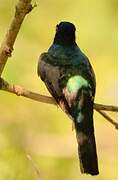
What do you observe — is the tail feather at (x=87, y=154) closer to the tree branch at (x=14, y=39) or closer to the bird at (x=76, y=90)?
the bird at (x=76, y=90)

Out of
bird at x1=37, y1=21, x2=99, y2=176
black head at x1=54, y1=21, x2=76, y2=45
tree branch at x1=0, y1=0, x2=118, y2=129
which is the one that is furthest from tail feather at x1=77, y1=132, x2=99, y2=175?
black head at x1=54, y1=21, x2=76, y2=45

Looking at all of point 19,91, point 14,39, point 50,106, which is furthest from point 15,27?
point 50,106

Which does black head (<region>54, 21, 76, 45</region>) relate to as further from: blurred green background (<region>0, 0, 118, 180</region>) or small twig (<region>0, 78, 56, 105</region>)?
small twig (<region>0, 78, 56, 105</region>)

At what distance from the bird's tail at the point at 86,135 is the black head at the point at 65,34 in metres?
0.60

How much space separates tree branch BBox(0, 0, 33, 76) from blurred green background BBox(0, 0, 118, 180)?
0.86m

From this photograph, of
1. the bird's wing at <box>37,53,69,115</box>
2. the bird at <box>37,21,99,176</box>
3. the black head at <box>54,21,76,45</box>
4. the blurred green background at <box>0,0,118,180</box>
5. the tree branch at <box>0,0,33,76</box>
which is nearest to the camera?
the tree branch at <box>0,0,33,76</box>

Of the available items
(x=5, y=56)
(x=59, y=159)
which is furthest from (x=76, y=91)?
(x=59, y=159)

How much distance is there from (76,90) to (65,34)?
593mm

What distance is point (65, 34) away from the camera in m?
4.72

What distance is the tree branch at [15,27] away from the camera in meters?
3.47

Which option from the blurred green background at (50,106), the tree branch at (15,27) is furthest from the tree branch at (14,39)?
the blurred green background at (50,106)

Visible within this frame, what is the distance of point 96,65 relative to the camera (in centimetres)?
698

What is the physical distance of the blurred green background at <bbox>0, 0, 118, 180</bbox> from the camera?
564 cm

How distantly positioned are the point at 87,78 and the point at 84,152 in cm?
47
